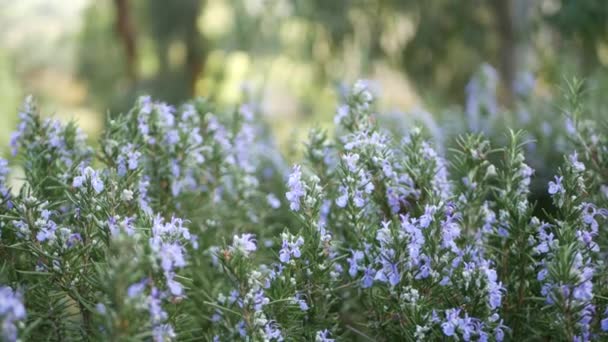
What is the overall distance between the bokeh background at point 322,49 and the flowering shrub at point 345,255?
106 inches

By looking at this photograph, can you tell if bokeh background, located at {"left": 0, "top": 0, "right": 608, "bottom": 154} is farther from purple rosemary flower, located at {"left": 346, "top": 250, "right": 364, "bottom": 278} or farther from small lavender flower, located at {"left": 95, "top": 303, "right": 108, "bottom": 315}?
small lavender flower, located at {"left": 95, "top": 303, "right": 108, "bottom": 315}

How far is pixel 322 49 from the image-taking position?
327 inches

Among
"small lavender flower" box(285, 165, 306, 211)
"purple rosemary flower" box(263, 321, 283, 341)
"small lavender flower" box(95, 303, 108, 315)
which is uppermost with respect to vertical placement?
"small lavender flower" box(285, 165, 306, 211)

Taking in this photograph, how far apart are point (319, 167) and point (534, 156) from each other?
2220 mm

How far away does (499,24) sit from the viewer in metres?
7.67

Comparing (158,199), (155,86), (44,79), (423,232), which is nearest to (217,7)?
(155,86)

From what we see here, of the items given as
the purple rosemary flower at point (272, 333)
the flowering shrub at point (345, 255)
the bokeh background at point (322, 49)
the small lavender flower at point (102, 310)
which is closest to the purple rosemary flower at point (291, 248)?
the flowering shrub at point (345, 255)

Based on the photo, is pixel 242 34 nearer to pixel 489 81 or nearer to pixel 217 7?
pixel 217 7

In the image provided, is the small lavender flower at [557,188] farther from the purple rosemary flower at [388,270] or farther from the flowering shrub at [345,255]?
the purple rosemary flower at [388,270]

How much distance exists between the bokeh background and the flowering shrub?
8.83 ft

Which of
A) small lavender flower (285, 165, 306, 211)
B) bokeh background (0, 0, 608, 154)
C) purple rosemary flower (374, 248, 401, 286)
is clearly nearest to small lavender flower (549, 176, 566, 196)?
purple rosemary flower (374, 248, 401, 286)

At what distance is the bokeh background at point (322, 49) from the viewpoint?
6.96 meters

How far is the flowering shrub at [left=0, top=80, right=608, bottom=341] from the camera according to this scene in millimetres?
1466

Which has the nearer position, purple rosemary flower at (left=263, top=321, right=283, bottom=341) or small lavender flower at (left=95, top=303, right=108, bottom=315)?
small lavender flower at (left=95, top=303, right=108, bottom=315)
